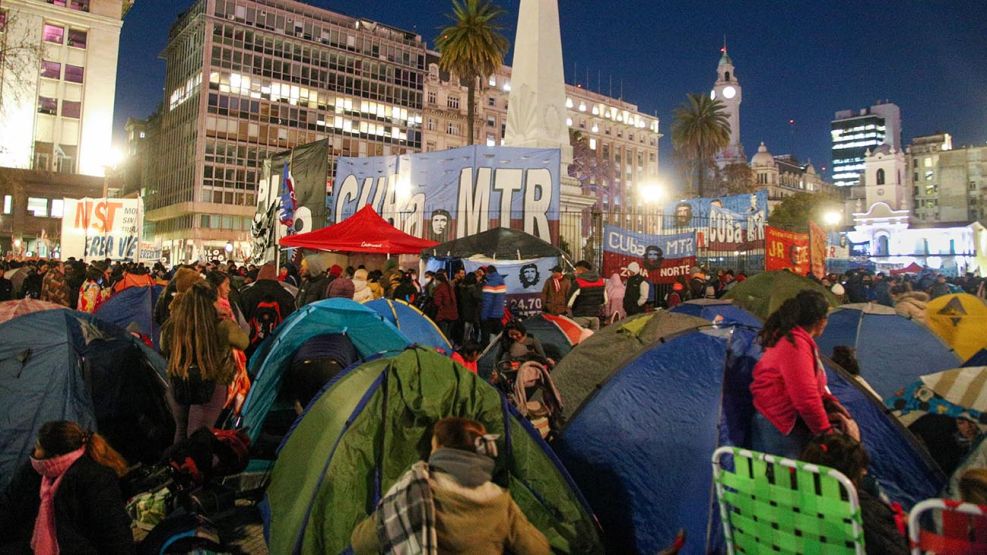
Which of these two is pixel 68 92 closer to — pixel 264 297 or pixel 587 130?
pixel 264 297

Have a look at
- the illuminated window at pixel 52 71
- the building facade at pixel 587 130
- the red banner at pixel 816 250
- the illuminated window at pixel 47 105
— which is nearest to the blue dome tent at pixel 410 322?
the red banner at pixel 816 250

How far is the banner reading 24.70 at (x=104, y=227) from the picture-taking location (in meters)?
15.9

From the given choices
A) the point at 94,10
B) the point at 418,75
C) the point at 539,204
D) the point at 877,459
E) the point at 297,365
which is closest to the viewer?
the point at 877,459

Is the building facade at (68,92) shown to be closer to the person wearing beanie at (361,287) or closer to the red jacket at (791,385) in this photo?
the person wearing beanie at (361,287)

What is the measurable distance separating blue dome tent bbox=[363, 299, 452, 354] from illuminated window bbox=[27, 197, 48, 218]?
52.9m

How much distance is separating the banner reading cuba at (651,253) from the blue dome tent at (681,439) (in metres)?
11.9

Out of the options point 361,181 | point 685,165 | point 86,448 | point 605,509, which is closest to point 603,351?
point 605,509

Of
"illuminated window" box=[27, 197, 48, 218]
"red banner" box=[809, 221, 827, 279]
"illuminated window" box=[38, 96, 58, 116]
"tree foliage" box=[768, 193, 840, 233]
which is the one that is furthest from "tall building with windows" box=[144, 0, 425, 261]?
"red banner" box=[809, 221, 827, 279]

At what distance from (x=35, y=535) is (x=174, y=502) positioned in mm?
1315

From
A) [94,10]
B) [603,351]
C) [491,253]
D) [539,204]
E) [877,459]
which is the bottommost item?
[877,459]

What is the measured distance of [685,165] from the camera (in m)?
74.1

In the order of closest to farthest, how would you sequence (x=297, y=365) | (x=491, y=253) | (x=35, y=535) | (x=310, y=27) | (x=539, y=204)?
(x=35, y=535) → (x=297, y=365) → (x=491, y=253) → (x=539, y=204) → (x=310, y=27)

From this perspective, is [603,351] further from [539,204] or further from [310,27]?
[310,27]

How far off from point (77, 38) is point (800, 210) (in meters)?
77.0
